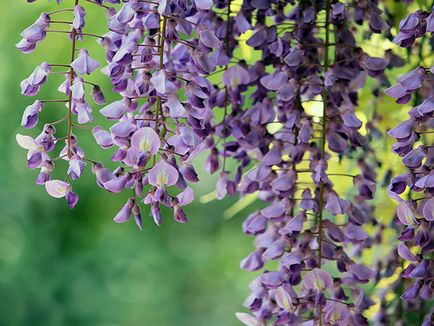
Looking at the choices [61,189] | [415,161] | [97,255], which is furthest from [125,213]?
[97,255]

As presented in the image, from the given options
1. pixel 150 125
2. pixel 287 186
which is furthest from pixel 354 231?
pixel 150 125

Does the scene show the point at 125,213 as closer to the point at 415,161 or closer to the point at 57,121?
the point at 57,121

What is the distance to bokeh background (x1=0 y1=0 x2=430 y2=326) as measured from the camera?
243 cm

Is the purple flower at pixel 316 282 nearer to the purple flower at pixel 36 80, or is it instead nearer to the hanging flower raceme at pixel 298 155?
the hanging flower raceme at pixel 298 155

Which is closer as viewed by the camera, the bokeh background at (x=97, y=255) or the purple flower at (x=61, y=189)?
the purple flower at (x=61, y=189)

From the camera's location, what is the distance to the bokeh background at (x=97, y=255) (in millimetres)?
2432

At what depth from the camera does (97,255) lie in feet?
8.41

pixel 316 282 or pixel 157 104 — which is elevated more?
pixel 157 104

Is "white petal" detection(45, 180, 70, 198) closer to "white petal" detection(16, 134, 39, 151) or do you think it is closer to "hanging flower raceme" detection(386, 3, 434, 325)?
"white petal" detection(16, 134, 39, 151)

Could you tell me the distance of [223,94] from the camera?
2.10 feet

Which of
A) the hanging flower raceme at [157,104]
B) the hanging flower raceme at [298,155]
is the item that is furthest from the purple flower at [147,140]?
the hanging flower raceme at [298,155]

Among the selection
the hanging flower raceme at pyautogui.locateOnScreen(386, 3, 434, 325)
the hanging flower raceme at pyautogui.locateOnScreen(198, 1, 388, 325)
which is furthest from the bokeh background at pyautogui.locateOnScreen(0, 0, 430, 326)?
the hanging flower raceme at pyautogui.locateOnScreen(386, 3, 434, 325)

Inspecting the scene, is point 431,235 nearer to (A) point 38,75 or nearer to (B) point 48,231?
(A) point 38,75

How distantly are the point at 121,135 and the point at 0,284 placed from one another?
2032mm
